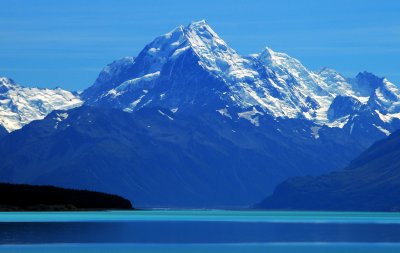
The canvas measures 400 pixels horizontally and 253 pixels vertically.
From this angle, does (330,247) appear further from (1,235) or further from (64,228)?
(64,228)

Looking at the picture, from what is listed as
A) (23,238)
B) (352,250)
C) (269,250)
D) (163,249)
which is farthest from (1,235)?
(352,250)

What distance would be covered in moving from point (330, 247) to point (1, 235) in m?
48.7

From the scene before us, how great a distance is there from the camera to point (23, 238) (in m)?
153

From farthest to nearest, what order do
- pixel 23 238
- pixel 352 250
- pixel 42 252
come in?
pixel 23 238
pixel 352 250
pixel 42 252

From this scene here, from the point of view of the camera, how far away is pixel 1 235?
519 feet

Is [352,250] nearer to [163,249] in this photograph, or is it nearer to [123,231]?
[163,249]

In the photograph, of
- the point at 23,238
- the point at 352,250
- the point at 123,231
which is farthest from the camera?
the point at 123,231

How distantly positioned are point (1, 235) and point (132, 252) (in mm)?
32391

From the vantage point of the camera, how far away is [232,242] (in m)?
157

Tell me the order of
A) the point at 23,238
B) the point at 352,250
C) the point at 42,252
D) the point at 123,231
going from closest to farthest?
the point at 42,252, the point at 352,250, the point at 23,238, the point at 123,231

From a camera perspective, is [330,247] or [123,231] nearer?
[330,247]

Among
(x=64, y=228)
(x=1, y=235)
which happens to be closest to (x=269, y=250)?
(x=1, y=235)

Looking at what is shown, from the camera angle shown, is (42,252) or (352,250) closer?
(42,252)

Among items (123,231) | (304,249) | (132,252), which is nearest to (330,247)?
(304,249)
